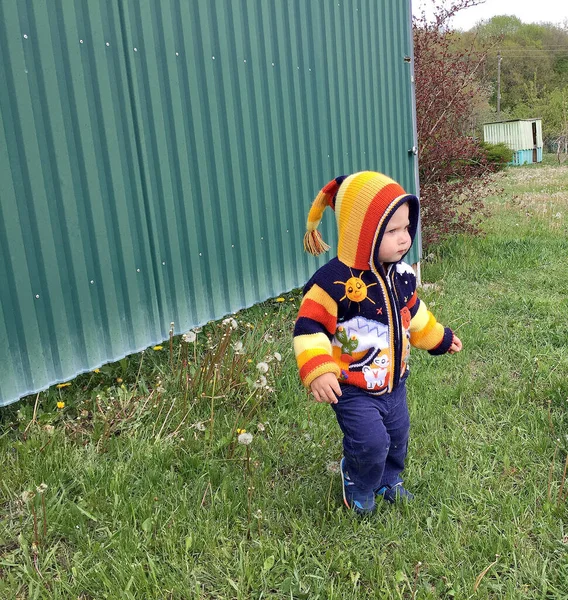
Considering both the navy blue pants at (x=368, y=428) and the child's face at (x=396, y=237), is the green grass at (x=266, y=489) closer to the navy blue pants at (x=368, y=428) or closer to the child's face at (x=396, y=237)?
the navy blue pants at (x=368, y=428)

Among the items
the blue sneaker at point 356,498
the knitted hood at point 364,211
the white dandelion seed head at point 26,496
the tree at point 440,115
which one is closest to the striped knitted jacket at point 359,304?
the knitted hood at point 364,211

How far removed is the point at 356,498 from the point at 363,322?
0.81 meters

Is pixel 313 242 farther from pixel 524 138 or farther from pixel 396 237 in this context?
pixel 524 138

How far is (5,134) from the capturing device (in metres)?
3.02

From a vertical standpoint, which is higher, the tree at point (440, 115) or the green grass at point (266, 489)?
the tree at point (440, 115)

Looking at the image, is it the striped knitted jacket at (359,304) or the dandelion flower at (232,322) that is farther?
the dandelion flower at (232,322)

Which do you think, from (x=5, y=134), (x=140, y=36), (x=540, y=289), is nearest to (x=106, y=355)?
(x=5, y=134)

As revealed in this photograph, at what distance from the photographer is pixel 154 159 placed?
3809mm

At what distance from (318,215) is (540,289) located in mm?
4019

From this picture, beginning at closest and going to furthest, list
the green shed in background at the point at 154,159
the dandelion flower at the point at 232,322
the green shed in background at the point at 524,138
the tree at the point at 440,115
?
the green shed in background at the point at 154,159
the dandelion flower at the point at 232,322
the tree at the point at 440,115
the green shed in background at the point at 524,138

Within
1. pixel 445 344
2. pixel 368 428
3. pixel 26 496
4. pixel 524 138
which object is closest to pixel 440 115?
pixel 445 344

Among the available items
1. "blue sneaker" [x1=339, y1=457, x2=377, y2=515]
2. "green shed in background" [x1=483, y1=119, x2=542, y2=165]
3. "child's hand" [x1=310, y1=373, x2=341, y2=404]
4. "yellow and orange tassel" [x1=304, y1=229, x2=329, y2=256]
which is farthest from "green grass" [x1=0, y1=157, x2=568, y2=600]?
"green shed in background" [x1=483, y1=119, x2=542, y2=165]

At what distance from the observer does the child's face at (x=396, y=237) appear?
89.0 inches

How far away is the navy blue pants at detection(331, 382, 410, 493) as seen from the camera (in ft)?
7.76
